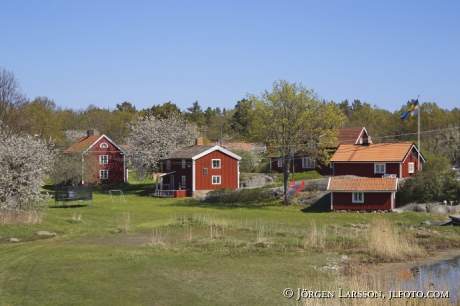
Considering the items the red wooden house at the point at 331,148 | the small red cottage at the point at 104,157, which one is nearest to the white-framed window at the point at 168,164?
the small red cottage at the point at 104,157

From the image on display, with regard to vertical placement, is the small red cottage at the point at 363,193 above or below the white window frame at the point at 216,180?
below

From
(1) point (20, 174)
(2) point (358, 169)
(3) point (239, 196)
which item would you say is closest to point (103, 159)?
(3) point (239, 196)

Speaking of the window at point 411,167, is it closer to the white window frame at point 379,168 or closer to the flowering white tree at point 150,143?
the white window frame at point 379,168

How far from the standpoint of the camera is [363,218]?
38125 millimetres

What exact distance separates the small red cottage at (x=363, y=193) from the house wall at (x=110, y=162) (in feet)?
113

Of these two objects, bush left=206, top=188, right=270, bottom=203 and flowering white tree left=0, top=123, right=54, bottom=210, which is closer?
flowering white tree left=0, top=123, right=54, bottom=210

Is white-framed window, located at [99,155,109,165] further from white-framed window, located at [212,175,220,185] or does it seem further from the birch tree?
the birch tree

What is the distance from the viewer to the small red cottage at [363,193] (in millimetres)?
42500

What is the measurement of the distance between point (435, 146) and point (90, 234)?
5637 centimetres

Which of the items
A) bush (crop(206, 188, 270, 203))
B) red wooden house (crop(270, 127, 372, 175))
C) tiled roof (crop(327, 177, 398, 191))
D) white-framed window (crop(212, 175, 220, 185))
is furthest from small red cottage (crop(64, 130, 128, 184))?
tiled roof (crop(327, 177, 398, 191))

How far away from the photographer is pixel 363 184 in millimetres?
43469

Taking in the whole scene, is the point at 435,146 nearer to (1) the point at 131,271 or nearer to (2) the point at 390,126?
(2) the point at 390,126

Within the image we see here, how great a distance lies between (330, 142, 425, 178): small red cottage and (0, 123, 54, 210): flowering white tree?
30722mm

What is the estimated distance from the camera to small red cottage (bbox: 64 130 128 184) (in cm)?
6831
